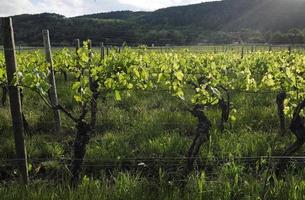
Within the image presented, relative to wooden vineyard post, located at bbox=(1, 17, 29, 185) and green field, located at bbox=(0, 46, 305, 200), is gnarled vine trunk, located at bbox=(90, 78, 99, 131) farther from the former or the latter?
wooden vineyard post, located at bbox=(1, 17, 29, 185)

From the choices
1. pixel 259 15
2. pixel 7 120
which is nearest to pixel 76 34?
pixel 259 15

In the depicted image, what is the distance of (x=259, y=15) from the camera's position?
104 metres

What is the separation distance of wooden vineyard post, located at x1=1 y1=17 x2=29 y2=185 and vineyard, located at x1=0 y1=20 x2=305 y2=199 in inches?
0.5

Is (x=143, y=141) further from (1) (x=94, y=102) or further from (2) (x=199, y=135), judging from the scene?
(1) (x=94, y=102)

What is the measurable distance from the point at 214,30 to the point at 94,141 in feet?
333

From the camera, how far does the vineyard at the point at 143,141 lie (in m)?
4.82

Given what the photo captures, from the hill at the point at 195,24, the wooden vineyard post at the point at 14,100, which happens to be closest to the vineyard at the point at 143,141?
the wooden vineyard post at the point at 14,100

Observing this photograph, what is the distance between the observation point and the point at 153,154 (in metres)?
6.82

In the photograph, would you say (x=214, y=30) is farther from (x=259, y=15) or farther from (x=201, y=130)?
(x=201, y=130)

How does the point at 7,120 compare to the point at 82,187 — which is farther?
the point at 7,120

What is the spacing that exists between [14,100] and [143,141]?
278cm

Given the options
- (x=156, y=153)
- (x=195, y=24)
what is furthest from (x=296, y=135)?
(x=195, y=24)

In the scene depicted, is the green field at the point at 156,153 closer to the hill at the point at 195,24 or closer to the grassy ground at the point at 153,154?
the grassy ground at the point at 153,154

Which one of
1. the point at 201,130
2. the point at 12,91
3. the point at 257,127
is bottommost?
the point at 257,127
